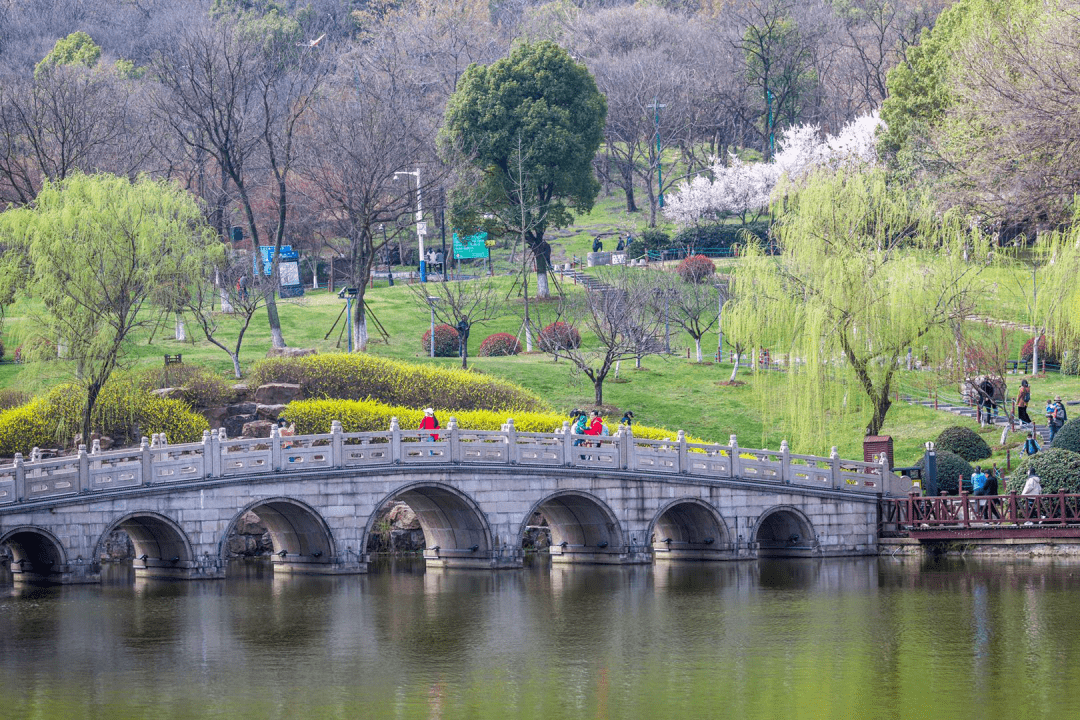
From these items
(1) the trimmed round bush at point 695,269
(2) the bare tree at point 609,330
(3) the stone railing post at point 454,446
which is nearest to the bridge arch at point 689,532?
(3) the stone railing post at point 454,446

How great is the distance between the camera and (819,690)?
22750mm

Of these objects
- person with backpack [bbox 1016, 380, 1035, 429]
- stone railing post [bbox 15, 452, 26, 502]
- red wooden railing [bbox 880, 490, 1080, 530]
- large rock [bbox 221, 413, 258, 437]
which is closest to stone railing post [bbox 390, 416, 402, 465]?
stone railing post [bbox 15, 452, 26, 502]

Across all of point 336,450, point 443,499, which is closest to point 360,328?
point 443,499

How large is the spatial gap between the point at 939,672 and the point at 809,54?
6672 centimetres

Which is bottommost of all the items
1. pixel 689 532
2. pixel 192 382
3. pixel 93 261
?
pixel 689 532

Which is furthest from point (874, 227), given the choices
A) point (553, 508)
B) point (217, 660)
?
point (217, 660)

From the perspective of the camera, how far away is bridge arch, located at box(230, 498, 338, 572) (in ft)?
118

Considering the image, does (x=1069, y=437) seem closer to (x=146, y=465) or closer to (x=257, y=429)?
(x=257, y=429)

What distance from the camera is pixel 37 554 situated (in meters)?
35.4

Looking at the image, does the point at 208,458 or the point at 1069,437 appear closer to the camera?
the point at 208,458

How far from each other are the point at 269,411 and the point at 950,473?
20.3 m

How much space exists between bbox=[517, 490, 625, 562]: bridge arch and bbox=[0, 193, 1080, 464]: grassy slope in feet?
24.6

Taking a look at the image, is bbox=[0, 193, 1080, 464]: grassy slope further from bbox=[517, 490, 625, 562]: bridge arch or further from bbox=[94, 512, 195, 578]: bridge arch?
bbox=[94, 512, 195, 578]: bridge arch

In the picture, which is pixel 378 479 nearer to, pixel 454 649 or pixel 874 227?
pixel 454 649
